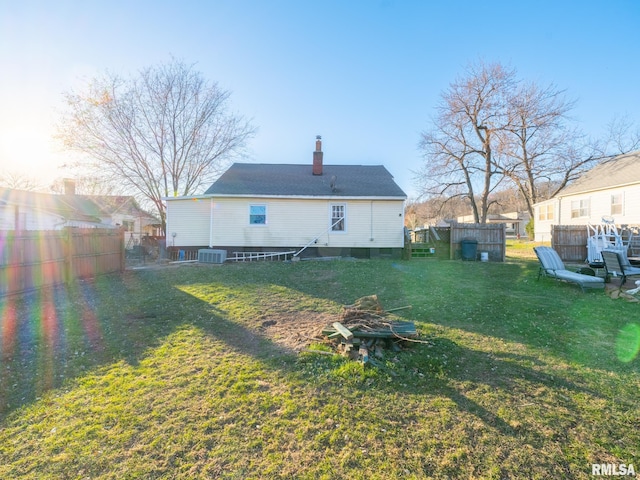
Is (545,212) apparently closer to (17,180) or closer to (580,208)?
(580,208)

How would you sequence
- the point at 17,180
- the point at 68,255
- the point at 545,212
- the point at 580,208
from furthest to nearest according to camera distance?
1. the point at 17,180
2. the point at 545,212
3. the point at 580,208
4. the point at 68,255

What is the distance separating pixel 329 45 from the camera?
12.0m

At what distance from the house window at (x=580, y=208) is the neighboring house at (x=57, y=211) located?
86.6 ft

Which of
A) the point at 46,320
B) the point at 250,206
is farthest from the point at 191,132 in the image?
the point at 46,320

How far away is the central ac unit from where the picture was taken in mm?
13039

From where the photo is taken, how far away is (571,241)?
13227 millimetres

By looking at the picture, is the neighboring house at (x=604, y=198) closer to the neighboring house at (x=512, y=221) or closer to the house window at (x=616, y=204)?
the house window at (x=616, y=204)

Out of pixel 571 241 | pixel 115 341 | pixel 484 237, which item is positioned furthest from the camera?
pixel 484 237

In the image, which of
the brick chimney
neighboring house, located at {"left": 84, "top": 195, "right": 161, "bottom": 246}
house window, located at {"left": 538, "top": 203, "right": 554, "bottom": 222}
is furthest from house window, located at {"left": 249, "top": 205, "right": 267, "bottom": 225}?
house window, located at {"left": 538, "top": 203, "right": 554, "bottom": 222}

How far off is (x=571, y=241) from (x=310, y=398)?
15.1 metres

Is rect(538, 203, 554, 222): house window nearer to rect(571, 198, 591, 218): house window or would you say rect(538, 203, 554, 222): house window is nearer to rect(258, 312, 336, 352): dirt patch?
rect(571, 198, 591, 218): house window

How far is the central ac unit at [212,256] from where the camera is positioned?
42.8 feet

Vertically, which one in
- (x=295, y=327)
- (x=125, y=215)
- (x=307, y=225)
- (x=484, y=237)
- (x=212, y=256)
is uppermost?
(x=125, y=215)

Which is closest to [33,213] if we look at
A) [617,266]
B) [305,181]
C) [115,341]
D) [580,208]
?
[305,181]
